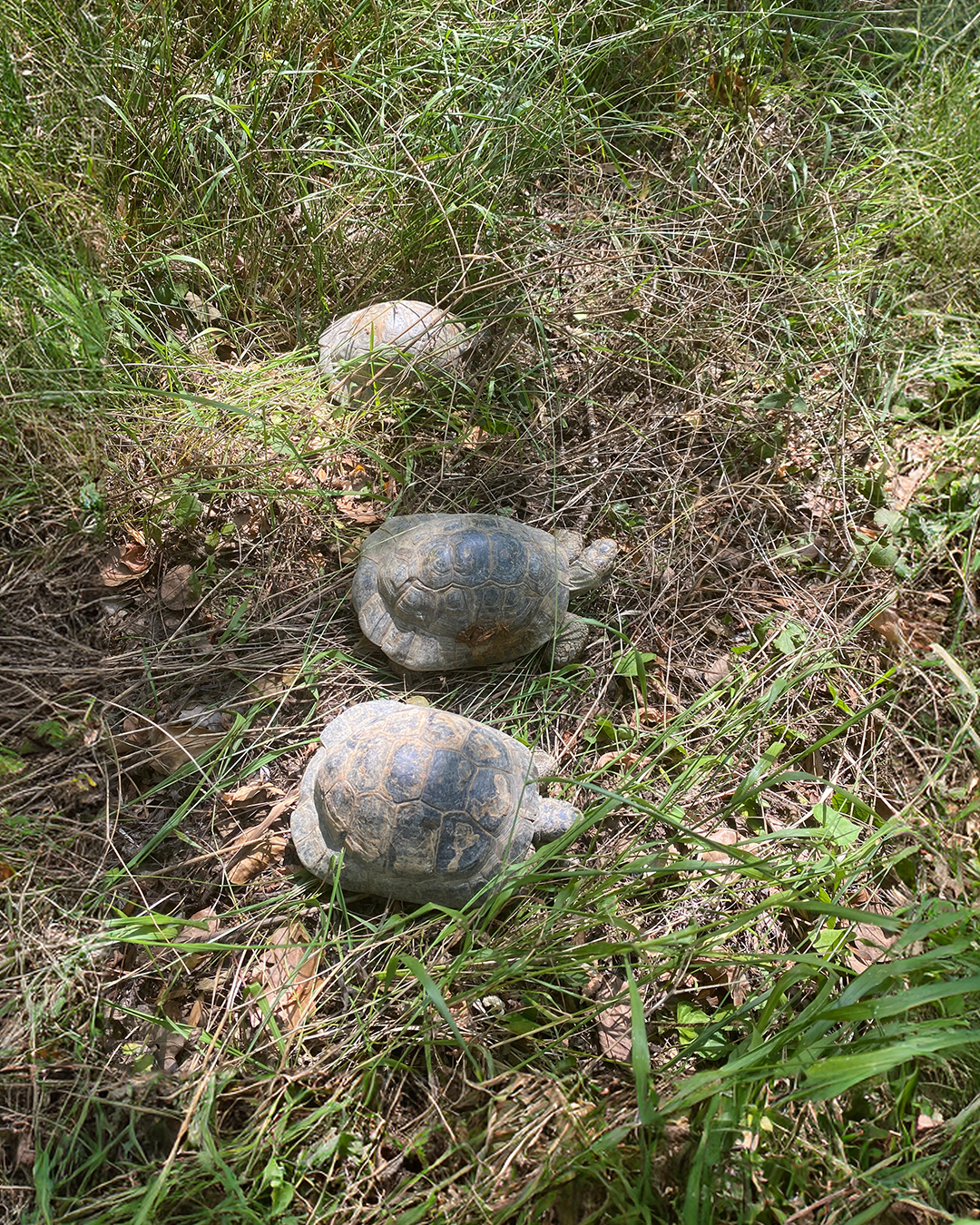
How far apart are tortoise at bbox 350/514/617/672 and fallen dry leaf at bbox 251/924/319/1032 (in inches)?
36.1

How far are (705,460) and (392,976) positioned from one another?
2210 mm

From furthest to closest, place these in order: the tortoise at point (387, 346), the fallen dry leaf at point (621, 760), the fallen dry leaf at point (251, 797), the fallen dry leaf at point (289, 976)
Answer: the tortoise at point (387, 346) < the fallen dry leaf at point (621, 760) < the fallen dry leaf at point (251, 797) < the fallen dry leaf at point (289, 976)

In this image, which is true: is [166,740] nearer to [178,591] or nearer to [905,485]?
[178,591]

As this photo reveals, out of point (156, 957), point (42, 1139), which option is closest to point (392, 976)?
point (156, 957)

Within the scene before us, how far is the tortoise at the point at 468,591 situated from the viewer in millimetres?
2453

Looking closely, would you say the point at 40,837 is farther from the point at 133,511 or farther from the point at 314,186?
the point at 314,186

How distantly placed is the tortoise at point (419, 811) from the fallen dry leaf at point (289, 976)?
0.20m

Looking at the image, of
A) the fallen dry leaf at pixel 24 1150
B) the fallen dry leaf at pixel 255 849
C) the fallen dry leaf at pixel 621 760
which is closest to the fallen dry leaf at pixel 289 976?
the fallen dry leaf at pixel 255 849

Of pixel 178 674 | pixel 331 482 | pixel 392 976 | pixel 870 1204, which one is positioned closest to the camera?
pixel 870 1204

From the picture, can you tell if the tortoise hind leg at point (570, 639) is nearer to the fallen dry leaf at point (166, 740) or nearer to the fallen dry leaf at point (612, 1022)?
the fallen dry leaf at point (612, 1022)

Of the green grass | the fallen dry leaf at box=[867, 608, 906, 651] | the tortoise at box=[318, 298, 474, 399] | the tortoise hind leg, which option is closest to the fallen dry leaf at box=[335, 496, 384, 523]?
the green grass

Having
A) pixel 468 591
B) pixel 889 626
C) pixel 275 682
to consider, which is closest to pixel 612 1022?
pixel 468 591

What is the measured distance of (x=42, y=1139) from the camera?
176 centimetres

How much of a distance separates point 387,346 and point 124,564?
1247 millimetres
